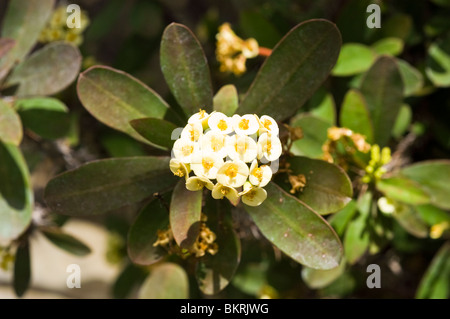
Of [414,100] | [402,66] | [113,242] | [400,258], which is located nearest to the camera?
[402,66]

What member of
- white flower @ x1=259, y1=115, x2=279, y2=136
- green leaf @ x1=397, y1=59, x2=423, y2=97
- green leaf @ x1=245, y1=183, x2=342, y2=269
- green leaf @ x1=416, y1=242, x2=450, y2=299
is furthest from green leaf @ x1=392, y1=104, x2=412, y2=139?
white flower @ x1=259, y1=115, x2=279, y2=136

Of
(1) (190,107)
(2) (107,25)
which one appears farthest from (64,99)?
(1) (190,107)

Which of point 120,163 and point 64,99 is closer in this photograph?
point 120,163

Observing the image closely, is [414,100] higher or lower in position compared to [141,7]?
lower

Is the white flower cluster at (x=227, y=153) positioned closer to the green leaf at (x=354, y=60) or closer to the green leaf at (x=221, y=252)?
the green leaf at (x=221, y=252)

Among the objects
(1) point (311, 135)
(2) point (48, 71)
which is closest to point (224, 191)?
(1) point (311, 135)

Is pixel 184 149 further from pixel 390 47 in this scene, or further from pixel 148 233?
pixel 390 47

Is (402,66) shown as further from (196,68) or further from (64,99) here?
(64,99)

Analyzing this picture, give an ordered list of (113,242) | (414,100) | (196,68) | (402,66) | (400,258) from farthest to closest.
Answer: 1. (113,242)
2. (400,258)
3. (414,100)
4. (402,66)
5. (196,68)
